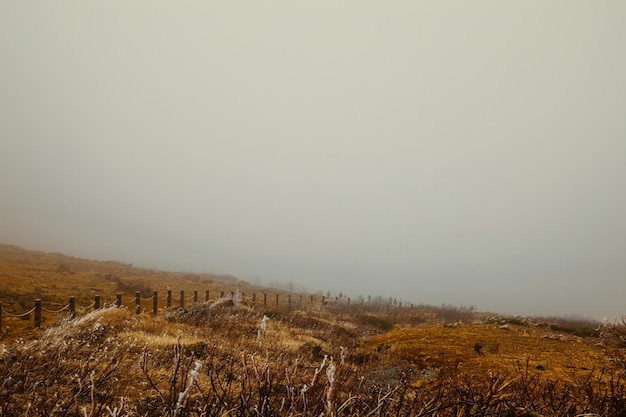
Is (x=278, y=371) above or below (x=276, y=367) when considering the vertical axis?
below

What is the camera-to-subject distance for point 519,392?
4016mm

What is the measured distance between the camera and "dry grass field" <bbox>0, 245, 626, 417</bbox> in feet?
8.14

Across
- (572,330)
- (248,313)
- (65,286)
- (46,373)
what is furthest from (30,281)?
(572,330)

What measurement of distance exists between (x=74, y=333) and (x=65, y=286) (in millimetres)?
16168

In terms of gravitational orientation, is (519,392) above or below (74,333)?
above

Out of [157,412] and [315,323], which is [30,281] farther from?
[157,412]

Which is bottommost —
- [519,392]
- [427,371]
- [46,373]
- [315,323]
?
[315,323]

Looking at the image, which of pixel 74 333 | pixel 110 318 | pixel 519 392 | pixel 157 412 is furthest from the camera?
pixel 110 318

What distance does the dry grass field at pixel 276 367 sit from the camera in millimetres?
2480

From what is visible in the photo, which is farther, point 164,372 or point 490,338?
point 490,338

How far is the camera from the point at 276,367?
4480 millimetres

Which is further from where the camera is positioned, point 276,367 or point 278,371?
point 278,371

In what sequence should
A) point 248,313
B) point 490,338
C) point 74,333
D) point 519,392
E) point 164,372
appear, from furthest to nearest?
point 248,313 → point 490,338 → point 74,333 → point 164,372 → point 519,392

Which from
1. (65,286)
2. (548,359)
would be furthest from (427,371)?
(65,286)
